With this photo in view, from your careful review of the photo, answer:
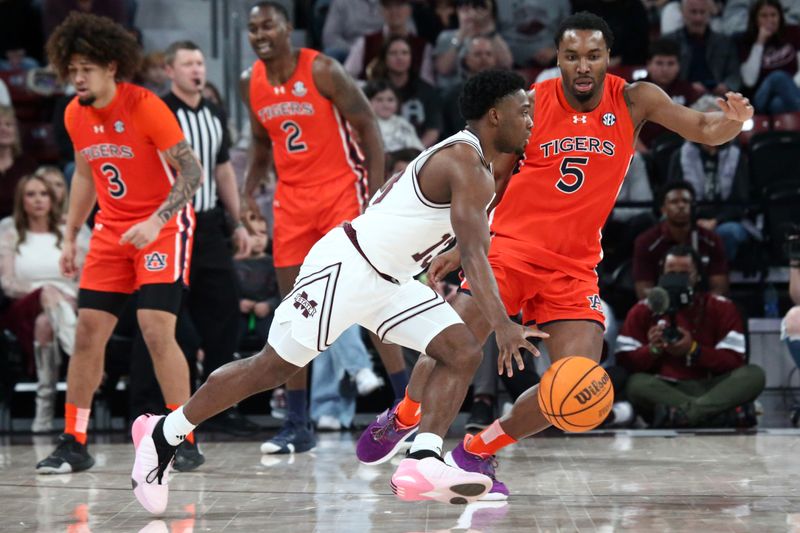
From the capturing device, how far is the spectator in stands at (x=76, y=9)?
11.6m

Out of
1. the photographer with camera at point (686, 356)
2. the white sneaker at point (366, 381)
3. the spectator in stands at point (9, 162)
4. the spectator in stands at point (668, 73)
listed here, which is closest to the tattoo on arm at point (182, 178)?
the white sneaker at point (366, 381)

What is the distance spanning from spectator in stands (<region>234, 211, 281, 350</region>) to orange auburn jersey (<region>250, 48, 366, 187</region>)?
1847 millimetres

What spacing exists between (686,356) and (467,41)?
4.23 m

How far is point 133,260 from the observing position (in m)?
6.00

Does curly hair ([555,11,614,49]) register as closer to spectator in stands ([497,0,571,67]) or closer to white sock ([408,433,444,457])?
white sock ([408,433,444,457])

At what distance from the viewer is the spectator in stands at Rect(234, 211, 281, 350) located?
867cm

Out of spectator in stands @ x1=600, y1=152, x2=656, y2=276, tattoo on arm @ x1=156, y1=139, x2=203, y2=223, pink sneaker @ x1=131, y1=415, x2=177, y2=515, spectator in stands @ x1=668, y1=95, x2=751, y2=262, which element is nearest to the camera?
pink sneaker @ x1=131, y1=415, x2=177, y2=515

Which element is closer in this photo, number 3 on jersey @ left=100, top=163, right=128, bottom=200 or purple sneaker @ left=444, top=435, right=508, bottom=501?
purple sneaker @ left=444, top=435, right=508, bottom=501

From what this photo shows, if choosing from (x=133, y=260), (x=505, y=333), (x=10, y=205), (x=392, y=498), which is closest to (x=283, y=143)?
(x=133, y=260)

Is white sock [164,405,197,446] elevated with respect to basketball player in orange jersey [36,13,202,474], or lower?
lower

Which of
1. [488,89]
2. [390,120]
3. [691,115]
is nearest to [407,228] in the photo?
[488,89]


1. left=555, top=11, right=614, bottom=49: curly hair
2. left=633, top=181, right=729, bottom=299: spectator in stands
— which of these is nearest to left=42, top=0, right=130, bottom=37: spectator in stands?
left=633, top=181, right=729, bottom=299: spectator in stands

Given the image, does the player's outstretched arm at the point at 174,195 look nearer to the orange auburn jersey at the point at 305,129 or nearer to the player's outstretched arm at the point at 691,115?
the orange auburn jersey at the point at 305,129

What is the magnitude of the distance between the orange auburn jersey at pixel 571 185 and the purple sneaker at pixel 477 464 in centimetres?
84
